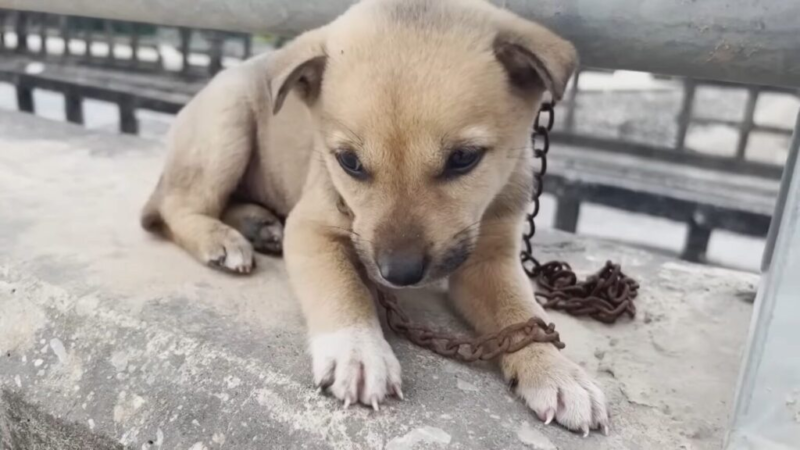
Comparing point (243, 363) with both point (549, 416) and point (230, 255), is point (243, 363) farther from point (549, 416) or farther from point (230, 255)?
point (549, 416)

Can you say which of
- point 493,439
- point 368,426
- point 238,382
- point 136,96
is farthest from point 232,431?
point 136,96

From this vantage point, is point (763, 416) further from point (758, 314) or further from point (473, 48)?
point (473, 48)

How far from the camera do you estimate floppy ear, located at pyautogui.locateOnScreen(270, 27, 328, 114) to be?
2.53 metres

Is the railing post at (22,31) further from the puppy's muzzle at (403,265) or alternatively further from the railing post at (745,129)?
the puppy's muzzle at (403,265)

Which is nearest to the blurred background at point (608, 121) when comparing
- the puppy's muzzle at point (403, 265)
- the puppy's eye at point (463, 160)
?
the puppy's eye at point (463, 160)

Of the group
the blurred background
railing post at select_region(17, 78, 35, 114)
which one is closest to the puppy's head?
the blurred background

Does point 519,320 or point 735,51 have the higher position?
point 735,51

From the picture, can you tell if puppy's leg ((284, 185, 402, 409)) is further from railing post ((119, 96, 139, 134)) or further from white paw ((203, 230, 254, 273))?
railing post ((119, 96, 139, 134))

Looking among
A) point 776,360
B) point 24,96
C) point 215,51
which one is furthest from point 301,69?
point 24,96

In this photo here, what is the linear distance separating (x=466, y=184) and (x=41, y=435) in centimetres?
176

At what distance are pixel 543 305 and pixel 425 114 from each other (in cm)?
109

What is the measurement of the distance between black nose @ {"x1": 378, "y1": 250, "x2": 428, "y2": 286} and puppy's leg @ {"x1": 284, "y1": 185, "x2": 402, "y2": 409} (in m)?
0.25

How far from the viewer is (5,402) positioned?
2701 mm

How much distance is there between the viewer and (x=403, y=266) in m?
2.15
